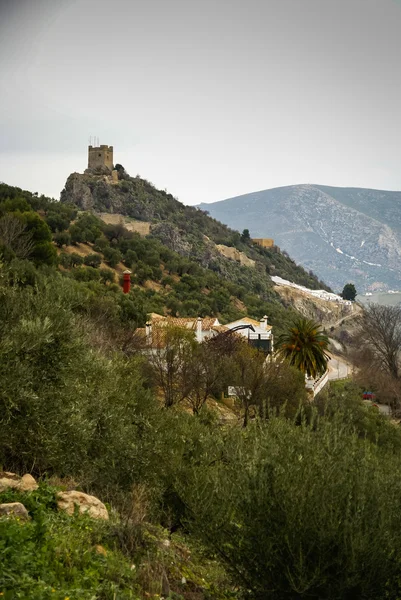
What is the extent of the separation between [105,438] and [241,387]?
59.3 ft

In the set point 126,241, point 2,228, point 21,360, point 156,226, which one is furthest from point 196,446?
point 156,226

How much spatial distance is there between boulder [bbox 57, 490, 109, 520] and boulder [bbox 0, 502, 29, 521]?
95 cm

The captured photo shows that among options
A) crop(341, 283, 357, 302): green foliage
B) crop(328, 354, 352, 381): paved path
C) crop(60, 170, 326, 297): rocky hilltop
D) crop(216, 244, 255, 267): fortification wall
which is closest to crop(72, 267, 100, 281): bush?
crop(328, 354, 352, 381): paved path

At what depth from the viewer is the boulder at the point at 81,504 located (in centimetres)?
947

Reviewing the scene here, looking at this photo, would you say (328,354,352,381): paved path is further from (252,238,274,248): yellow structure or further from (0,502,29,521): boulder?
(252,238,274,248): yellow structure

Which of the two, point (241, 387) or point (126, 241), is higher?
point (126, 241)

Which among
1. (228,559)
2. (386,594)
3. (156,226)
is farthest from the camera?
(156,226)

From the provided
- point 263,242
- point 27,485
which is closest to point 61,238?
point 27,485

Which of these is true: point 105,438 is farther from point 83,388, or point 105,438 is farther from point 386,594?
point 386,594

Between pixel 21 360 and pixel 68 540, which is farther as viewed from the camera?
pixel 21 360

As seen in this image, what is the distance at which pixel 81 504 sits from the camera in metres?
9.84

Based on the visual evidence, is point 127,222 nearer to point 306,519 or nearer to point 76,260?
point 76,260

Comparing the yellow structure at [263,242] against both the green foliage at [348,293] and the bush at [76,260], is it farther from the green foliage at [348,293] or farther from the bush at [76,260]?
the bush at [76,260]

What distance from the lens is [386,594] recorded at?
26.1ft
